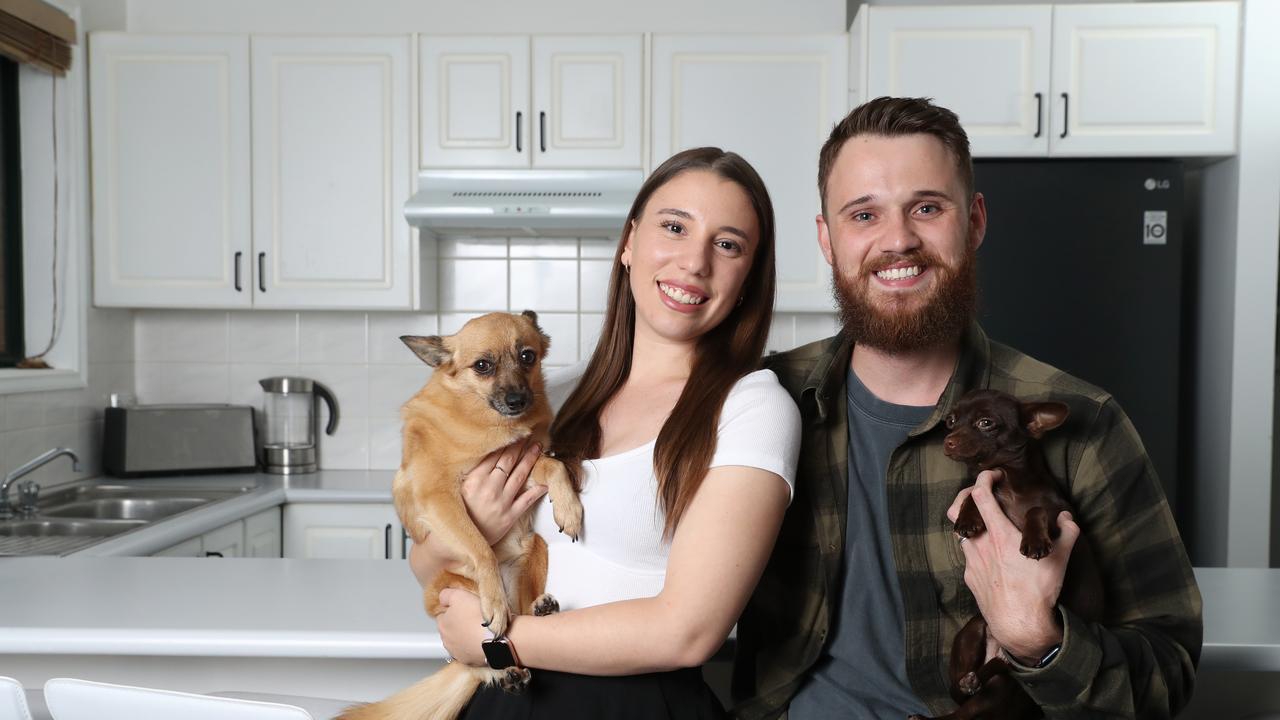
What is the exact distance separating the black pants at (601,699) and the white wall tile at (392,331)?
2765mm

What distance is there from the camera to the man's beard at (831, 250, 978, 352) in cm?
129

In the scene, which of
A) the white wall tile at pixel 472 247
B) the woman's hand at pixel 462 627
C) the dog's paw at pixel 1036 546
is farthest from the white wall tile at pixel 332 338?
the dog's paw at pixel 1036 546

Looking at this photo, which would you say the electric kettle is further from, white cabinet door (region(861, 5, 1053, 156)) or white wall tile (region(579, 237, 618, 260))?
white cabinet door (region(861, 5, 1053, 156))

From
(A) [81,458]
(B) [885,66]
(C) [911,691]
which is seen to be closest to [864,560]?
(C) [911,691]

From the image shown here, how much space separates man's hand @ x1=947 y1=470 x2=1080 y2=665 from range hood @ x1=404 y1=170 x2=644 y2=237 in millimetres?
2353

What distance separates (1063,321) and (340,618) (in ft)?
8.52

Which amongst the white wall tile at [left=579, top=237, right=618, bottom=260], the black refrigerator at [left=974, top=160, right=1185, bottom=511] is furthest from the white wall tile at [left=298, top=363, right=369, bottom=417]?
the black refrigerator at [left=974, top=160, right=1185, bottom=511]

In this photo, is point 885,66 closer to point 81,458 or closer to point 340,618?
point 340,618

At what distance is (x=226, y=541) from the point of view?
2.93 m

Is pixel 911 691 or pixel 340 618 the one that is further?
pixel 340 618

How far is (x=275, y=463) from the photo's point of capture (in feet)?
12.1

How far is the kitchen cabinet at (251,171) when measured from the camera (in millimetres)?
3480

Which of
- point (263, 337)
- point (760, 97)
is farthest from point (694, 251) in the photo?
point (263, 337)

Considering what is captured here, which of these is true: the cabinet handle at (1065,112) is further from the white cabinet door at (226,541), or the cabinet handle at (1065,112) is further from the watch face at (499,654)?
the white cabinet door at (226,541)
